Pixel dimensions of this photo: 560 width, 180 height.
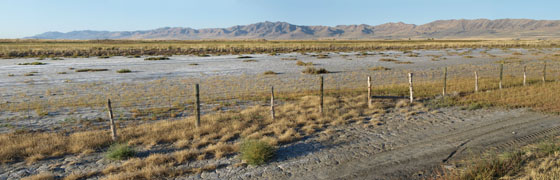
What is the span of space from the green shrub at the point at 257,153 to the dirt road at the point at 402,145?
0.25 meters

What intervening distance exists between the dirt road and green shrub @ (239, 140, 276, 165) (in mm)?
249

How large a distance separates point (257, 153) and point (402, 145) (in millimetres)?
3906

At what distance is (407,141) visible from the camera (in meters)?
9.38

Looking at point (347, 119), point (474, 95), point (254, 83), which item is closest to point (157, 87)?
point (254, 83)

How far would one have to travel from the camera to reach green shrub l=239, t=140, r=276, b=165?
25.8 ft

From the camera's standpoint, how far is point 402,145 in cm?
902

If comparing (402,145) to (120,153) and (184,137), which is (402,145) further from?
(120,153)

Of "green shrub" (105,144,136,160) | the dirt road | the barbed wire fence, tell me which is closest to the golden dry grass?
"green shrub" (105,144,136,160)

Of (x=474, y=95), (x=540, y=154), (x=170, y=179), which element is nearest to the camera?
(x=170, y=179)

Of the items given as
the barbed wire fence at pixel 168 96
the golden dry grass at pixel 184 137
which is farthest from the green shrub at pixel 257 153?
the barbed wire fence at pixel 168 96

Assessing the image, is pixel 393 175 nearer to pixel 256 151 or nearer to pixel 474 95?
pixel 256 151

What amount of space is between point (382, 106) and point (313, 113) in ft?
11.0

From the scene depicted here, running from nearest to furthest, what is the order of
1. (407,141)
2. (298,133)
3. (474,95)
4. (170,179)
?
(170,179) < (407,141) < (298,133) < (474,95)

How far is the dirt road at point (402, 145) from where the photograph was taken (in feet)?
24.1
